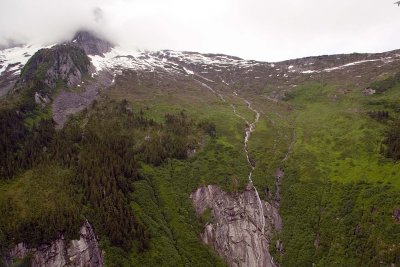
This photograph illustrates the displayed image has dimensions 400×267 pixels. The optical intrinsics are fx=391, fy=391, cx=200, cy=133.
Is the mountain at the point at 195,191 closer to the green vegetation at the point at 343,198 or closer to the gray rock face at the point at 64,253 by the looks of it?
the gray rock face at the point at 64,253

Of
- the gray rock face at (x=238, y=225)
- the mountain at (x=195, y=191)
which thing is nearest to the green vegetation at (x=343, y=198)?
the mountain at (x=195, y=191)

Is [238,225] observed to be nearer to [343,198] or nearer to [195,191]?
[195,191]

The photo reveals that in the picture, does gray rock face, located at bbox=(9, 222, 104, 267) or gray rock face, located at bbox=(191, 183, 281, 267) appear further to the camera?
gray rock face, located at bbox=(191, 183, 281, 267)

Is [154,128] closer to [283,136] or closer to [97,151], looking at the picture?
[97,151]

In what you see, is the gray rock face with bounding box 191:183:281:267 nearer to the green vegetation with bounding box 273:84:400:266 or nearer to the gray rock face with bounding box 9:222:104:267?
the green vegetation with bounding box 273:84:400:266

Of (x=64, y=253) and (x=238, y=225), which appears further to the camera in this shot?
(x=238, y=225)

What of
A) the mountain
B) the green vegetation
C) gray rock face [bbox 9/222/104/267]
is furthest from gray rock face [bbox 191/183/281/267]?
gray rock face [bbox 9/222/104/267]

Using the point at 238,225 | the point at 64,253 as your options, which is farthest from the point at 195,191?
the point at 64,253
